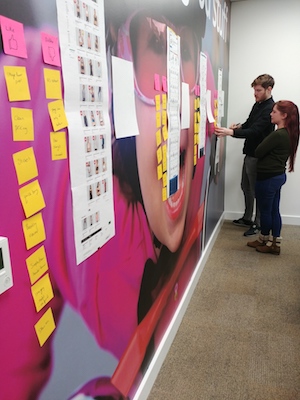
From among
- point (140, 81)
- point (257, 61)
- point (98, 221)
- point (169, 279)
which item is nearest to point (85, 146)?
point (98, 221)

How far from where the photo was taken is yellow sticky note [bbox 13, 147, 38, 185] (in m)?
0.82

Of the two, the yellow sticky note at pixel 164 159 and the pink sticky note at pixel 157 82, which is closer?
the pink sticky note at pixel 157 82

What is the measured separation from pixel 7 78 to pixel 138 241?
0.99 m

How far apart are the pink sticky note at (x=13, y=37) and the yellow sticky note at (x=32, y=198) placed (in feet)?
0.97

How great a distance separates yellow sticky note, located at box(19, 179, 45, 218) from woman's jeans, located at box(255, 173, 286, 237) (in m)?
2.87

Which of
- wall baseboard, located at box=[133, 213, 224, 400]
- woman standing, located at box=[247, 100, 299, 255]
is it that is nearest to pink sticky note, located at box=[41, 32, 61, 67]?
wall baseboard, located at box=[133, 213, 224, 400]

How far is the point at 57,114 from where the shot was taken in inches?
37.6

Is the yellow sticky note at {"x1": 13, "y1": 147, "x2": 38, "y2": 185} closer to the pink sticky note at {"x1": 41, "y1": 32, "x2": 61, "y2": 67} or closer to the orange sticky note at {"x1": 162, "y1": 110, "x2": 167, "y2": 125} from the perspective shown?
the pink sticky note at {"x1": 41, "y1": 32, "x2": 61, "y2": 67}

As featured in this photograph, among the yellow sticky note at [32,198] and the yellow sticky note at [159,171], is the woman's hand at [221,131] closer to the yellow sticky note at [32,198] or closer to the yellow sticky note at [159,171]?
the yellow sticky note at [159,171]

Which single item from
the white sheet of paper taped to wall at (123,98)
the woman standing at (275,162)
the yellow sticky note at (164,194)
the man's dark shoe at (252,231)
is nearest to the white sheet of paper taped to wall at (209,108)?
the woman standing at (275,162)

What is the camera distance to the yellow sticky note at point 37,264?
35.3 inches

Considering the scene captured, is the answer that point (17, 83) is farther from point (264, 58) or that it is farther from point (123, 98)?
point (264, 58)

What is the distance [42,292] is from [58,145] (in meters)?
0.39

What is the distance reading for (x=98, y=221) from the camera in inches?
48.1
